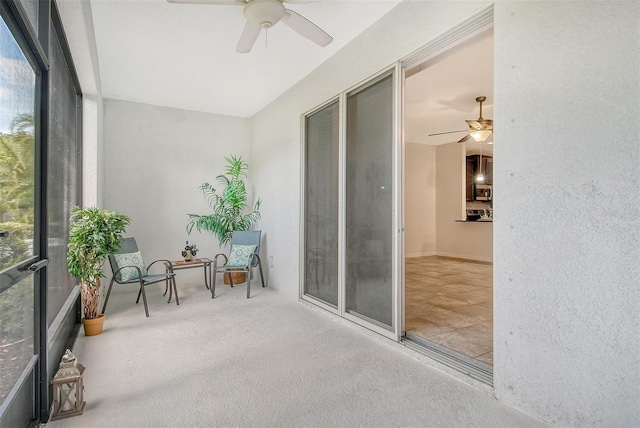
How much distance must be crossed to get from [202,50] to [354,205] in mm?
2393

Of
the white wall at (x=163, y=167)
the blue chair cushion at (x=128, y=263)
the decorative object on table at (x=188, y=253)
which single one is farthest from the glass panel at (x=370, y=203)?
the white wall at (x=163, y=167)

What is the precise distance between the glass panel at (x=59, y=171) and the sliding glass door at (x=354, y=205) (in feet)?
8.34

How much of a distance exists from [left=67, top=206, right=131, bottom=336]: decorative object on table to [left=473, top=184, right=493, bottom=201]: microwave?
8515mm

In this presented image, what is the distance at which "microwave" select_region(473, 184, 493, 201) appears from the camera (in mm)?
9148

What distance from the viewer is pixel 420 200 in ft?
28.8

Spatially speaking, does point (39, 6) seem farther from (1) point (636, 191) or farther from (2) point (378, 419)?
(1) point (636, 191)

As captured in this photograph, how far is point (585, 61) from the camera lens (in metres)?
1.75

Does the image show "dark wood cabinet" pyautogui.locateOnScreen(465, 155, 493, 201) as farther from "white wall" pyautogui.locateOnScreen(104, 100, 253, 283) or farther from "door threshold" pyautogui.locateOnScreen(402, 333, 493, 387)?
"door threshold" pyautogui.locateOnScreen(402, 333, 493, 387)

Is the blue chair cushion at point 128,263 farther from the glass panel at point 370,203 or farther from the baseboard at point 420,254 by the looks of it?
the baseboard at point 420,254

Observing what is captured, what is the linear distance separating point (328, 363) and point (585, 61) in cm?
253

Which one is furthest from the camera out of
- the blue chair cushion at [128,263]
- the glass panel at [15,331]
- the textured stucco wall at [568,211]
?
the blue chair cushion at [128,263]

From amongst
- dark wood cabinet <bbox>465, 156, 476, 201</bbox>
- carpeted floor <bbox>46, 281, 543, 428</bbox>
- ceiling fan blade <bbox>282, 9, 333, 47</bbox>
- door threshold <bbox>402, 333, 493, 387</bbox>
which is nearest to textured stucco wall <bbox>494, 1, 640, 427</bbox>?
door threshold <bbox>402, 333, 493, 387</bbox>

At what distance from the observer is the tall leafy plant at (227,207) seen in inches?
223

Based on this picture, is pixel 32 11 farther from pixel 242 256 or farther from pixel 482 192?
pixel 482 192
